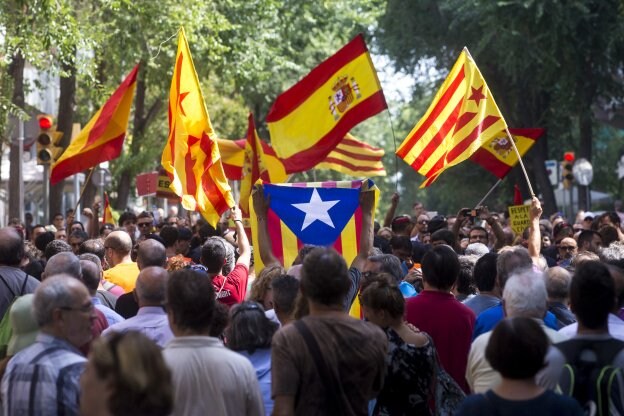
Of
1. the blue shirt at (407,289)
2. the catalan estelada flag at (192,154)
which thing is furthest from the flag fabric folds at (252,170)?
the blue shirt at (407,289)

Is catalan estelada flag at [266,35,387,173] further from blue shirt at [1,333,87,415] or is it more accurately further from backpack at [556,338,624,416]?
blue shirt at [1,333,87,415]

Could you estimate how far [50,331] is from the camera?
5746 mm

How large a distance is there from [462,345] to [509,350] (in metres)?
2.41

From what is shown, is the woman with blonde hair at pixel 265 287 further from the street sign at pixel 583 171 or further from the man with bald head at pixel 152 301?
the street sign at pixel 583 171

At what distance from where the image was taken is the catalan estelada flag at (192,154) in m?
12.3

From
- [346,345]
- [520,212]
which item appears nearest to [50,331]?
[346,345]

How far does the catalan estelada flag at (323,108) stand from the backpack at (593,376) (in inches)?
262

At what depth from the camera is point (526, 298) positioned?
6414 millimetres

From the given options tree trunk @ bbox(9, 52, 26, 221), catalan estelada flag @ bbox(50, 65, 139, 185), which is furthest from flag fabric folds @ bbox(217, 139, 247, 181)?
catalan estelada flag @ bbox(50, 65, 139, 185)

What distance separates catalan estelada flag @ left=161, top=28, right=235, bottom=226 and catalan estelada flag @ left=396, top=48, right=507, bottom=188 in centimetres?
201

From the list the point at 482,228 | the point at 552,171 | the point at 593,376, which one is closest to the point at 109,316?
the point at 593,376

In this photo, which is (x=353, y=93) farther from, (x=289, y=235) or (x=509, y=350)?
(x=509, y=350)

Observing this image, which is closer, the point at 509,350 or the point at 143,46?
the point at 509,350

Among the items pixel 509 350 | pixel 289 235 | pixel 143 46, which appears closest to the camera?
pixel 509 350
